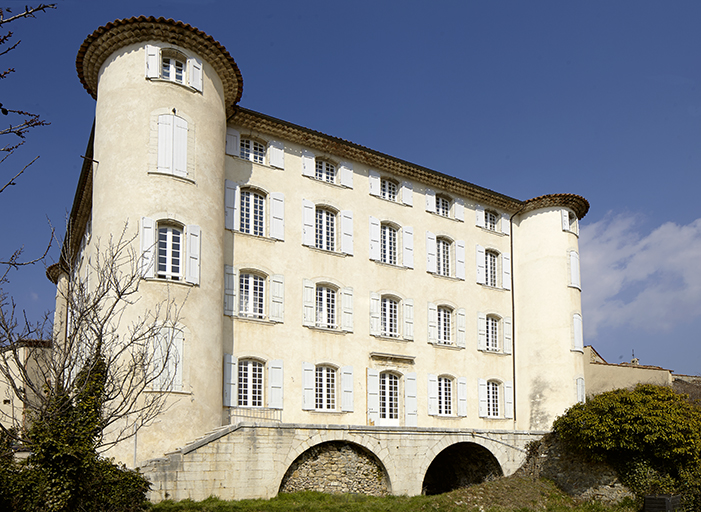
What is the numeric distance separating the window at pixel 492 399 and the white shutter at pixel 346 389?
23.5 ft

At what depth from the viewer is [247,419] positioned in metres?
20.8

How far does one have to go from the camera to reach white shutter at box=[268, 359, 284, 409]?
21344 mm

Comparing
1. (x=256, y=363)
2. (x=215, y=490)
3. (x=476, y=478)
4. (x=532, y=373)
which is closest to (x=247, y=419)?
(x=256, y=363)

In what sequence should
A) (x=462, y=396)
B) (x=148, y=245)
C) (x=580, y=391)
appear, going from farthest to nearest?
1. (x=580, y=391)
2. (x=462, y=396)
3. (x=148, y=245)

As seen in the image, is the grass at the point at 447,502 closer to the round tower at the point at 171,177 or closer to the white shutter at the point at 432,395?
the round tower at the point at 171,177

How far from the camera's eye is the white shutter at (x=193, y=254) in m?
19.2

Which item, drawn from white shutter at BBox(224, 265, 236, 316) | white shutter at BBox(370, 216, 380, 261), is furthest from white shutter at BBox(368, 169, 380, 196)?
white shutter at BBox(224, 265, 236, 316)

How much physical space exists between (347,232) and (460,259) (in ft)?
19.0

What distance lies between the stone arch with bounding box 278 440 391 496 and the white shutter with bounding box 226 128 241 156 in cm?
967

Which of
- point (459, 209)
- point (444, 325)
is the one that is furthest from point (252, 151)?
point (444, 325)

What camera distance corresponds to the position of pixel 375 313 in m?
24.6

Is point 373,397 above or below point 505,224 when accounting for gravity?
below

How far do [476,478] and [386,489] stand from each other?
18.4ft

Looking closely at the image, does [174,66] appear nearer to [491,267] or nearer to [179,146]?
[179,146]
